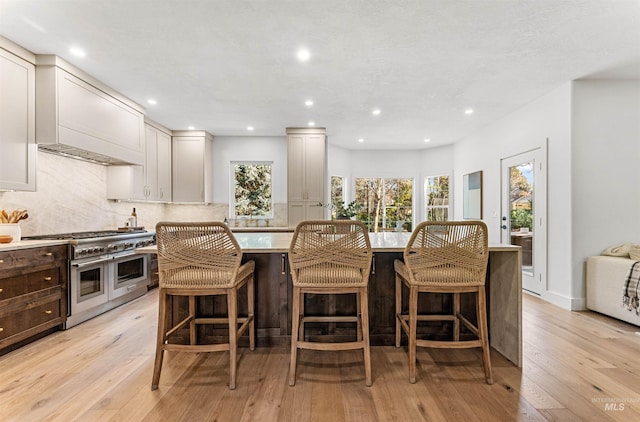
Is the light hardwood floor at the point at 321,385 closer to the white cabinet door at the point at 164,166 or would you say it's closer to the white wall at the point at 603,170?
the white wall at the point at 603,170

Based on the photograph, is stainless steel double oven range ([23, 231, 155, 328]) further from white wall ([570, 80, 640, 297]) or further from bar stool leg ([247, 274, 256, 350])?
white wall ([570, 80, 640, 297])

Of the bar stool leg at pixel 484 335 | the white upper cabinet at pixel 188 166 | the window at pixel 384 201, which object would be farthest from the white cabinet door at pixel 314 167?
the bar stool leg at pixel 484 335

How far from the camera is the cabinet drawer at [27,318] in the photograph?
2.37 meters

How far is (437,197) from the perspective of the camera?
7070 mm

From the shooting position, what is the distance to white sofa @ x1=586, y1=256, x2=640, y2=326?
303cm

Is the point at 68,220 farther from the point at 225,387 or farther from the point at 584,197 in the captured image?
the point at 584,197

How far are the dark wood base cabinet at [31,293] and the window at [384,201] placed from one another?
558 centimetres

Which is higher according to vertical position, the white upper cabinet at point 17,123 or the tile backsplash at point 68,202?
the white upper cabinet at point 17,123

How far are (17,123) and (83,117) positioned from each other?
590 millimetres

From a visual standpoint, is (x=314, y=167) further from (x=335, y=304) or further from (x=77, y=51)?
(x=77, y=51)

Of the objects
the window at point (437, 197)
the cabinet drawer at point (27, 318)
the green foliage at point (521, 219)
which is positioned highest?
the window at point (437, 197)

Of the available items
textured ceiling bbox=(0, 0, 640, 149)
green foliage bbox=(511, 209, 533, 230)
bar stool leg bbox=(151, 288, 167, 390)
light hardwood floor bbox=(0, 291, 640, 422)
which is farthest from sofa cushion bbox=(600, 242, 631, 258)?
bar stool leg bbox=(151, 288, 167, 390)

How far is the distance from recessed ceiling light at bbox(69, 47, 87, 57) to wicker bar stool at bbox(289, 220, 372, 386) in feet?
8.89

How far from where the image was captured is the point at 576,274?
3.47 metres
